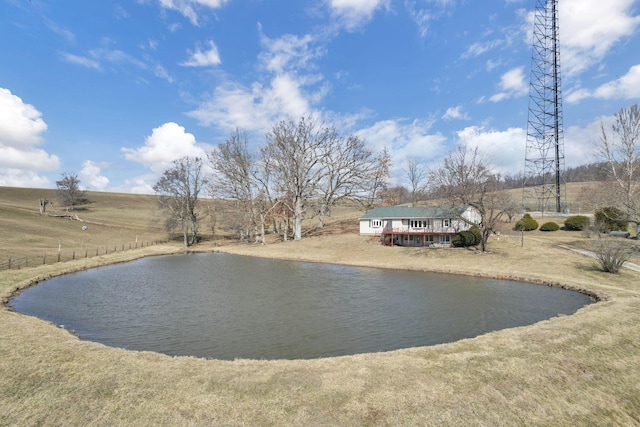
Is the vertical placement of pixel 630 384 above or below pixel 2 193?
below

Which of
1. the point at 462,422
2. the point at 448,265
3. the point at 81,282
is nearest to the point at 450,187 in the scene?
the point at 448,265

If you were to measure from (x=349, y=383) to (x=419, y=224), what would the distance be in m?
40.5

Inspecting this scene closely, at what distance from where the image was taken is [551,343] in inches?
461

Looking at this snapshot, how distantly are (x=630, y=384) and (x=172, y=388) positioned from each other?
39.5ft

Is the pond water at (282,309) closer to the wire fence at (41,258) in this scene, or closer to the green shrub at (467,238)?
the wire fence at (41,258)

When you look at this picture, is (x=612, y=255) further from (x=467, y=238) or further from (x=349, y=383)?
(x=349, y=383)

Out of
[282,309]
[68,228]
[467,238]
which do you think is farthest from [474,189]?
[68,228]

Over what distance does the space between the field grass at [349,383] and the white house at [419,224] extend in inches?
1151

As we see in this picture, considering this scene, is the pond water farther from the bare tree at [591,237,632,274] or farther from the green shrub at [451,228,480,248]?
the green shrub at [451,228,480,248]

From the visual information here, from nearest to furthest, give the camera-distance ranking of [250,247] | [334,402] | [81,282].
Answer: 1. [334,402]
2. [81,282]
3. [250,247]

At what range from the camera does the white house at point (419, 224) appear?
43312 mm

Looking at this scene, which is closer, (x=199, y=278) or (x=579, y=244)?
(x=199, y=278)

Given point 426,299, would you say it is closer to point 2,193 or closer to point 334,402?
point 334,402

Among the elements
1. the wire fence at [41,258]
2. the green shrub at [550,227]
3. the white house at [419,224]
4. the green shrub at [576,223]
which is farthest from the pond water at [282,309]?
the green shrub at [576,223]
